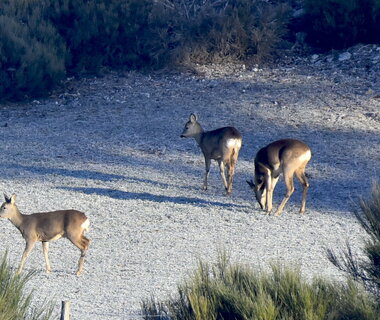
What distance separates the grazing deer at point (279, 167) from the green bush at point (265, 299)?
6.40 m

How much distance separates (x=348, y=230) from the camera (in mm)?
14469

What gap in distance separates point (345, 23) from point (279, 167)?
37.9 feet

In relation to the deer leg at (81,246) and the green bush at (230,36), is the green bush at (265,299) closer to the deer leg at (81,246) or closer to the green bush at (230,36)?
the deer leg at (81,246)

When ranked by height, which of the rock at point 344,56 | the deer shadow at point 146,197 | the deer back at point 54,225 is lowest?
A: the rock at point 344,56

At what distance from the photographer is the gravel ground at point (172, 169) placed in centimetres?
1251

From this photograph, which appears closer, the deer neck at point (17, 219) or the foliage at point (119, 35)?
the deer neck at point (17, 219)

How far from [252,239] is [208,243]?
0.68m

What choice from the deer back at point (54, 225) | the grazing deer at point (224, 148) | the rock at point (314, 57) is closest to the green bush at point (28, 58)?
the rock at point (314, 57)

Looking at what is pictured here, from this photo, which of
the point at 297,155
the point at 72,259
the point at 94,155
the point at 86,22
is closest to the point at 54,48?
the point at 86,22

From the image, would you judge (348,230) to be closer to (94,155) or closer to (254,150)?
(254,150)

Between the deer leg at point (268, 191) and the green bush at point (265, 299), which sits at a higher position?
the green bush at point (265, 299)

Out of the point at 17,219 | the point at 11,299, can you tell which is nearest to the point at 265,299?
the point at 11,299

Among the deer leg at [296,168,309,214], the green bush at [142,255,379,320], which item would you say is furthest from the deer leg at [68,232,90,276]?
the deer leg at [296,168,309,214]

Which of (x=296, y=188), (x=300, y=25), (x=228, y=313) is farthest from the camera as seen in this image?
(x=300, y=25)
